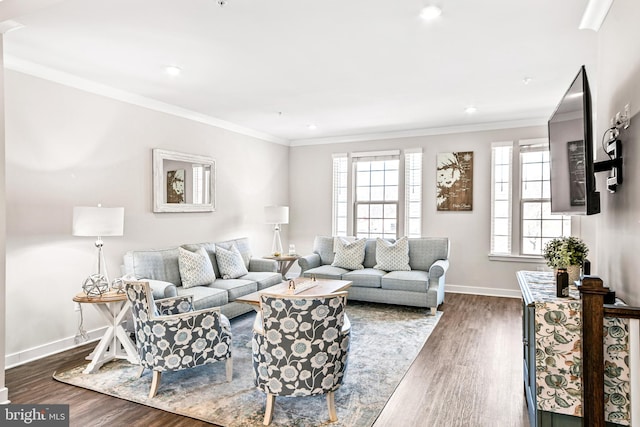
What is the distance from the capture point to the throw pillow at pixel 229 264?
492 cm

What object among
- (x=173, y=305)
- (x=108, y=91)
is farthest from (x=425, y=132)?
(x=173, y=305)

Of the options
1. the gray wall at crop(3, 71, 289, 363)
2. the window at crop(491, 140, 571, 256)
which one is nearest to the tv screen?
the window at crop(491, 140, 571, 256)

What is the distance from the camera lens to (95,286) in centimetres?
335

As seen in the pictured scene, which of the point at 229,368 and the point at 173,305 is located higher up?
the point at 173,305

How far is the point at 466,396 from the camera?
2.83m

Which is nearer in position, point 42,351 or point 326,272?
point 42,351

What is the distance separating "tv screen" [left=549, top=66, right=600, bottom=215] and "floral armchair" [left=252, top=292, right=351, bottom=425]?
56.3 inches

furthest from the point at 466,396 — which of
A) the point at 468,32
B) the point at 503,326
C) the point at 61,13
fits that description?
the point at 61,13

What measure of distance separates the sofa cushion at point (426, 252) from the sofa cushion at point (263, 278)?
2.00 meters

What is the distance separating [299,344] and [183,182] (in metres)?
3.47

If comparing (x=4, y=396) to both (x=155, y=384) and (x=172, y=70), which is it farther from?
(x=172, y=70)

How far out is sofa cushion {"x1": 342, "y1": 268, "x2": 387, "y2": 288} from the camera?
5.26 meters

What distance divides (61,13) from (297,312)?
8.46 feet

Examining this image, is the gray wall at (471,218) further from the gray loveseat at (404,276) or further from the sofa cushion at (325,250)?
the sofa cushion at (325,250)
